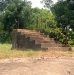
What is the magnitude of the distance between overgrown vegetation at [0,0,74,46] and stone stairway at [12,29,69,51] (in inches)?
65.6

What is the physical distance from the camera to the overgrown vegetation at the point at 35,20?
656 inches

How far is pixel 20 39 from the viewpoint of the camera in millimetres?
14867

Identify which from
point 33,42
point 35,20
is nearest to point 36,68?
point 33,42

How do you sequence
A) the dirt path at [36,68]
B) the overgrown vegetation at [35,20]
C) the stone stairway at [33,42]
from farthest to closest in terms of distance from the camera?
the overgrown vegetation at [35,20], the stone stairway at [33,42], the dirt path at [36,68]

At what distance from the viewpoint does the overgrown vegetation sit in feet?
54.6

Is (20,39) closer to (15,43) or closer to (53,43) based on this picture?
(15,43)

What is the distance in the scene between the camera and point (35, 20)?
92.1 ft

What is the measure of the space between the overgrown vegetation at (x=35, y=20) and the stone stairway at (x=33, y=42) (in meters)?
1.67

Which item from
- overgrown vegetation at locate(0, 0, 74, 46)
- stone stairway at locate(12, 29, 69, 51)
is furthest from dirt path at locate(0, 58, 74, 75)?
overgrown vegetation at locate(0, 0, 74, 46)

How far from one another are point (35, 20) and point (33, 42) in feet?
49.5

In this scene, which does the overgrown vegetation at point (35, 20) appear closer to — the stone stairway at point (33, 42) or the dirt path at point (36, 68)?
the stone stairway at point (33, 42)

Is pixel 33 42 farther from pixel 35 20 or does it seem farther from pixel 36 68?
pixel 35 20

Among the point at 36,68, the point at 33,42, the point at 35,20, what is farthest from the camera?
the point at 35,20

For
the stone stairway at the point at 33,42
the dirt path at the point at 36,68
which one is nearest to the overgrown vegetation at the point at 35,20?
the stone stairway at the point at 33,42
